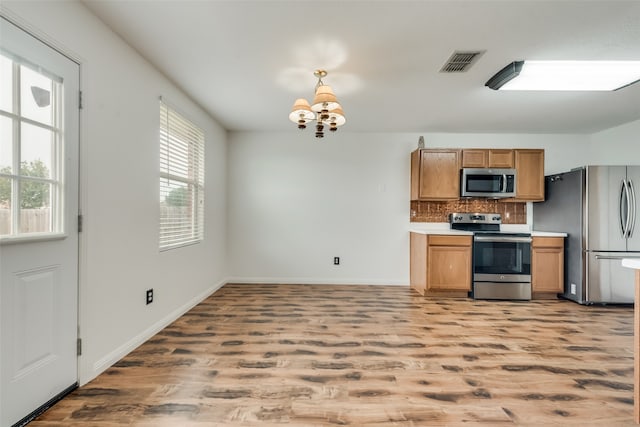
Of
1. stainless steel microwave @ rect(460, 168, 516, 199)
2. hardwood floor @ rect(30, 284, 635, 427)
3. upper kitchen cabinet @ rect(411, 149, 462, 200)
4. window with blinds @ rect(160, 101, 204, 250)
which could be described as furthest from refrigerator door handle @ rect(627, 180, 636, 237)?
window with blinds @ rect(160, 101, 204, 250)

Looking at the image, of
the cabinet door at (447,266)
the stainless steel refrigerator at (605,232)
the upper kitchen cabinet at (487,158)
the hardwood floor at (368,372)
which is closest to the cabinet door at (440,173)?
the upper kitchen cabinet at (487,158)

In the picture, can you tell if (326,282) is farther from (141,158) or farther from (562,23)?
(562,23)

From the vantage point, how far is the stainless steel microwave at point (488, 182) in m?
4.30

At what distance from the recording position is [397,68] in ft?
8.65

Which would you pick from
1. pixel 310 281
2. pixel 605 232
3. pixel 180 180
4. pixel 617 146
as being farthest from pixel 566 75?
pixel 310 281

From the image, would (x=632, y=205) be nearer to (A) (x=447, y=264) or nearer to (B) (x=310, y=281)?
(A) (x=447, y=264)

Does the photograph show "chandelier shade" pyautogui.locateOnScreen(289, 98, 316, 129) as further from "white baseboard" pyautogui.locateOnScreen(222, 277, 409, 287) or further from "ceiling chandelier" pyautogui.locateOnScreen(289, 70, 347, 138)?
"white baseboard" pyautogui.locateOnScreen(222, 277, 409, 287)

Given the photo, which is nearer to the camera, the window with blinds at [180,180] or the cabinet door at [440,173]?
the window with blinds at [180,180]

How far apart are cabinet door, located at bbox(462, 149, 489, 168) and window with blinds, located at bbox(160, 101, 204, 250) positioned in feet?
11.9

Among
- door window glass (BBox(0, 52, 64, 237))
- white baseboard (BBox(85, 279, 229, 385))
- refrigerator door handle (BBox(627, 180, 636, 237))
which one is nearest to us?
door window glass (BBox(0, 52, 64, 237))

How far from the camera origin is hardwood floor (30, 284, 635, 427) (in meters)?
1.67

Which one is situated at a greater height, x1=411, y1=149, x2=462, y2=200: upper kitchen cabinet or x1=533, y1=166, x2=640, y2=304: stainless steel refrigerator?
x1=411, y1=149, x2=462, y2=200: upper kitchen cabinet

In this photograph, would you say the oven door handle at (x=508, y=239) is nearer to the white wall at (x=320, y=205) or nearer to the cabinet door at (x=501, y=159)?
the cabinet door at (x=501, y=159)

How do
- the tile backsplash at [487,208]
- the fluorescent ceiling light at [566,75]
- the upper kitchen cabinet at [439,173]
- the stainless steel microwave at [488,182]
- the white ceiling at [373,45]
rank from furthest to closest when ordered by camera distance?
the tile backsplash at [487,208], the upper kitchen cabinet at [439,173], the stainless steel microwave at [488,182], the fluorescent ceiling light at [566,75], the white ceiling at [373,45]
